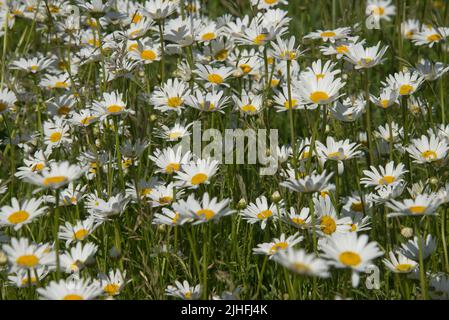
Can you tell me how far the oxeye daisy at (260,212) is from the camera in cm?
286

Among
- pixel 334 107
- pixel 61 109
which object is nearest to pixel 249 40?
pixel 334 107

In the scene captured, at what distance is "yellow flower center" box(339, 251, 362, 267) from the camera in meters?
2.12

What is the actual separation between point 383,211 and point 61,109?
1.61 meters

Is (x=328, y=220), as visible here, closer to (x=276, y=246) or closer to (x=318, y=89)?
(x=276, y=246)

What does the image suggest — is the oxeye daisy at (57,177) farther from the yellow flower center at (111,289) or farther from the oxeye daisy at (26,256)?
the yellow flower center at (111,289)

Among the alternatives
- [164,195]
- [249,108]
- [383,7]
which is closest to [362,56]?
[249,108]

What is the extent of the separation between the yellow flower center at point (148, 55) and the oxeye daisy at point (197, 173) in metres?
0.86

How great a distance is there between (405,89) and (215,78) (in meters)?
0.82

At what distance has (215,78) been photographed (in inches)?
132

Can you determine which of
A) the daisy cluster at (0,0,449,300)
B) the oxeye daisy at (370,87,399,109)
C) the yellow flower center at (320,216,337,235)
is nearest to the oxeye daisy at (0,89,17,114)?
the daisy cluster at (0,0,449,300)

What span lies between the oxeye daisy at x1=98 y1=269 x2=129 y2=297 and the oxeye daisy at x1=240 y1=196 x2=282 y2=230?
541 millimetres

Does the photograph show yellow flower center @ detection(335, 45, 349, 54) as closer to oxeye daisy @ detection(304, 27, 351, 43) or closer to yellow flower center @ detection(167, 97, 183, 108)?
oxeye daisy @ detection(304, 27, 351, 43)

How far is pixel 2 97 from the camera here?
3.23 m
